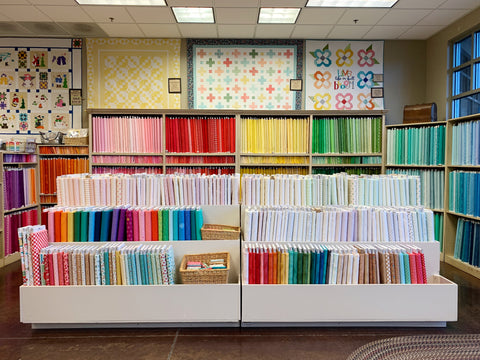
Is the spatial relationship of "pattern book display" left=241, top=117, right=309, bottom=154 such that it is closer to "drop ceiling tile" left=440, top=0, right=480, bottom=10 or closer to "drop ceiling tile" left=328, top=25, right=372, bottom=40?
"drop ceiling tile" left=328, top=25, right=372, bottom=40

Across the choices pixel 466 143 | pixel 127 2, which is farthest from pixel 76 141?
pixel 466 143

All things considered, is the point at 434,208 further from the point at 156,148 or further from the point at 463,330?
the point at 156,148

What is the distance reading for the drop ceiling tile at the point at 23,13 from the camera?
4823mm

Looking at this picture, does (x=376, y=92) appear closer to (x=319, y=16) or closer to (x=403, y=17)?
(x=403, y=17)

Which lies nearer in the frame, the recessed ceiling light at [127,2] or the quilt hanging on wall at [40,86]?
the recessed ceiling light at [127,2]

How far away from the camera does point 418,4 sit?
4691 mm

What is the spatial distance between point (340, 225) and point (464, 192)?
2.25 m

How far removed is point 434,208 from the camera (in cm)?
502

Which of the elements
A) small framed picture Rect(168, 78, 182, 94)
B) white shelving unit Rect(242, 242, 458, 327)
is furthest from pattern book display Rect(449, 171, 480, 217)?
small framed picture Rect(168, 78, 182, 94)

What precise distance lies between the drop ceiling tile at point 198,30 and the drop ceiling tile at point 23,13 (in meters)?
1.84

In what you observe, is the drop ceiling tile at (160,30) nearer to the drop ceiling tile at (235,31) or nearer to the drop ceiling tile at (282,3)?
the drop ceiling tile at (235,31)

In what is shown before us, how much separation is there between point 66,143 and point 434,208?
17.3 ft

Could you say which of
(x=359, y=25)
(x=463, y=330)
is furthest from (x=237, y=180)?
(x=359, y=25)

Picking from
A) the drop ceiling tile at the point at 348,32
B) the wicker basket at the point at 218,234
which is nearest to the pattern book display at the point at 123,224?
the wicker basket at the point at 218,234
